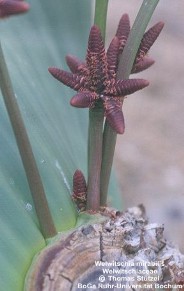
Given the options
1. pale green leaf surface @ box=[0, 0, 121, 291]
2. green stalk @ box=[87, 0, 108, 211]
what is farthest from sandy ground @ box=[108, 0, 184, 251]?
green stalk @ box=[87, 0, 108, 211]

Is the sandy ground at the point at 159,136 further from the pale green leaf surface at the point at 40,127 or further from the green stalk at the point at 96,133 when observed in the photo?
the green stalk at the point at 96,133

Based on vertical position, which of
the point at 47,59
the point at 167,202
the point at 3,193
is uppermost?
the point at 167,202

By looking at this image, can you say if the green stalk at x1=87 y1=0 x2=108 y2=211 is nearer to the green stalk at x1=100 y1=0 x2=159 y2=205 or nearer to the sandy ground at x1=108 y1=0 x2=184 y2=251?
the green stalk at x1=100 y1=0 x2=159 y2=205

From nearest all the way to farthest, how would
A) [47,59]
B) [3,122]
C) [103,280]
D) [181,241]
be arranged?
[103,280] < [3,122] < [47,59] < [181,241]

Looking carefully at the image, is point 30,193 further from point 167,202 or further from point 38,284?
point 167,202

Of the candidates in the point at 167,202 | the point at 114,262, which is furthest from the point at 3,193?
the point at 167,202

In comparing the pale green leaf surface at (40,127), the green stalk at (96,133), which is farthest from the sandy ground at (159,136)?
the green stalk at (96,133)
